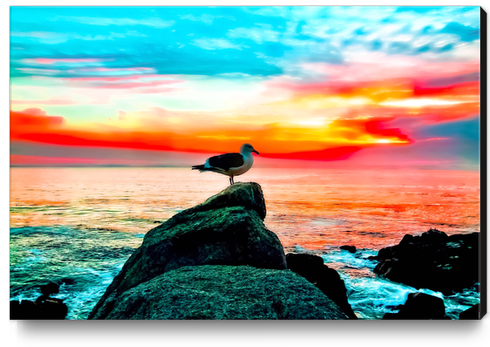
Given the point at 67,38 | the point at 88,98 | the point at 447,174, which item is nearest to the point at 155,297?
the point at 88,98

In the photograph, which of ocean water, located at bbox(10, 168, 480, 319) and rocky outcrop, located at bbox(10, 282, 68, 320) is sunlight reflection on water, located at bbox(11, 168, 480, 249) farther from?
rocky outcrop, located at bbox(10, 282, 68, 320)

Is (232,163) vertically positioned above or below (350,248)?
above

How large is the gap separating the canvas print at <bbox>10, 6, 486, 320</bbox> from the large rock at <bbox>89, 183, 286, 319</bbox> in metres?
0.03

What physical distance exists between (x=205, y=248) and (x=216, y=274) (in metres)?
0.50

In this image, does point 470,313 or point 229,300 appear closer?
point 229,300

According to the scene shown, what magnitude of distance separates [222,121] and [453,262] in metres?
3.41

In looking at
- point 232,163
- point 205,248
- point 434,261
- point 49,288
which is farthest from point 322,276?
point 49,288

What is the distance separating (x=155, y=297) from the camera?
3.26 m

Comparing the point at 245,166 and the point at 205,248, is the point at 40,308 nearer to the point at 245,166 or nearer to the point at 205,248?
the point at 205,248

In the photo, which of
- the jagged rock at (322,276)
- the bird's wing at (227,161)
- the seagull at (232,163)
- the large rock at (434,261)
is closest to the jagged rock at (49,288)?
the seagull at (232,163)

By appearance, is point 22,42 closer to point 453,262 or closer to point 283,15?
point 283,15

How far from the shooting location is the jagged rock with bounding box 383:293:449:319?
173 inches

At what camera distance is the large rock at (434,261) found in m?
4.63

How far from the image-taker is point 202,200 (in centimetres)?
582
